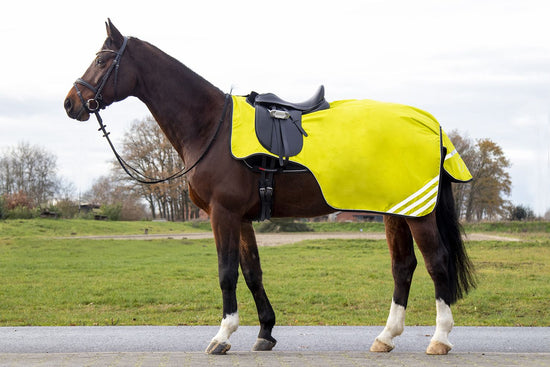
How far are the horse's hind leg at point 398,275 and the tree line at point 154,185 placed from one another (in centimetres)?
3850

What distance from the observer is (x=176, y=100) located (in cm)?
581

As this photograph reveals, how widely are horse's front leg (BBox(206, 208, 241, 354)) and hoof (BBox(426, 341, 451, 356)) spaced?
72.9 inches

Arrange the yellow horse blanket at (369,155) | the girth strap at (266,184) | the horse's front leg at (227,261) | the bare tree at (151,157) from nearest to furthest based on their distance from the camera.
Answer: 1. the horse's front leg at (227,261)
2. the girth strap at (266,184)
3. the yellow horse blanket at (369,155)
4. the bare tree at (151,157)

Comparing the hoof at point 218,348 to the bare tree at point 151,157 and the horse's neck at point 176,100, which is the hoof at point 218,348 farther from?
the bare tree at point 151,157

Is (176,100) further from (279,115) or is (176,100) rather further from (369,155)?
(369,155)

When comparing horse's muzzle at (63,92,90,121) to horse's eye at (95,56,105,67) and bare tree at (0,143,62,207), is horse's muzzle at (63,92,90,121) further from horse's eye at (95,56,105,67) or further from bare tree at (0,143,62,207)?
bare tree at (0,143,62,207)

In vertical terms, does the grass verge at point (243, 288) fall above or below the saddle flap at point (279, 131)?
below

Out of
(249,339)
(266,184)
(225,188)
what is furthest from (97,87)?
(249,339)

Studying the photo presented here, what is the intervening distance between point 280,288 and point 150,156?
39.2m

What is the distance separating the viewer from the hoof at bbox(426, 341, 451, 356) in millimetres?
5516

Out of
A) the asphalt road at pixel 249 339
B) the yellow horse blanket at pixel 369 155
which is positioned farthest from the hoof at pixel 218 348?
the yellow horse blanket at pixel 369 155

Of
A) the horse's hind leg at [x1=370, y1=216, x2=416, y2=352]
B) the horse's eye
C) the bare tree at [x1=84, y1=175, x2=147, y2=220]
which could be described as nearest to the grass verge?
the horse's hind leg at [x1=370, y1=216, x2=416, y2=352]

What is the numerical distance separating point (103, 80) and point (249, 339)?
3104 mm

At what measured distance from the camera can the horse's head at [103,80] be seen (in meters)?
5.66
